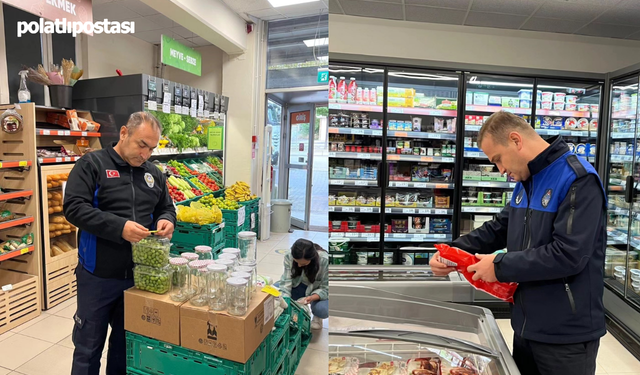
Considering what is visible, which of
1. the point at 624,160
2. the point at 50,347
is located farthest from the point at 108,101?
the point at 624,160

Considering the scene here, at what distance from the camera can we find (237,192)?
4.70 m

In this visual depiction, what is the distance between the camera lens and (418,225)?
406cm

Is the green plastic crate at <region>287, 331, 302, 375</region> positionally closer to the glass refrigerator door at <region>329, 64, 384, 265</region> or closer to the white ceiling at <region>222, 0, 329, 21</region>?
the glass refrigerator door at <region>329, 64, 384, 265</region>

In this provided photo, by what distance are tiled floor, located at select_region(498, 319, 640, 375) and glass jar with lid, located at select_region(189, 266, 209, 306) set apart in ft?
6.80

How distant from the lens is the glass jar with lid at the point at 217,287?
1669mm

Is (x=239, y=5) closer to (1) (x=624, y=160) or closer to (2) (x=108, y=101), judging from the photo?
(2) (x=108, y=101)

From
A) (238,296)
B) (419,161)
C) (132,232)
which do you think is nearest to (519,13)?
(419,161)

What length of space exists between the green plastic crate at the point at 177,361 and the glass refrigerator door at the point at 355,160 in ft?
6.99

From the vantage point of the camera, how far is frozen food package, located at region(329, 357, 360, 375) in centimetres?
141

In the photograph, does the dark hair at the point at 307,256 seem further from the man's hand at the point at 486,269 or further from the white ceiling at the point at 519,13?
the white ceiling at the point at 519,13

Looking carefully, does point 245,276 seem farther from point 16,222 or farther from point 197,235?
point 16,222

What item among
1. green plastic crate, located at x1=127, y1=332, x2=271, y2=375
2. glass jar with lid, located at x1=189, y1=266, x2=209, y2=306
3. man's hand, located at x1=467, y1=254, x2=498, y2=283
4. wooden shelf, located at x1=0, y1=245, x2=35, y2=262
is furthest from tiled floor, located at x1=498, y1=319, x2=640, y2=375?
wooden shelf, located at x1=0, y1=245, x2=35, y2=262

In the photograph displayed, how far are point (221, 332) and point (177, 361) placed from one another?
287 millimetres

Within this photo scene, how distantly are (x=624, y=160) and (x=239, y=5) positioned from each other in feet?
13.9
